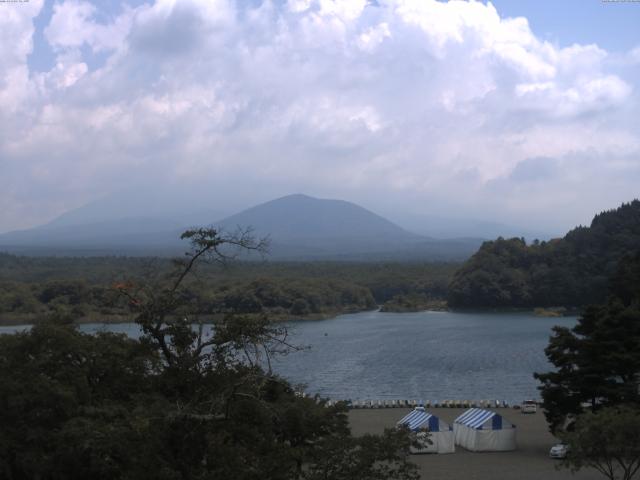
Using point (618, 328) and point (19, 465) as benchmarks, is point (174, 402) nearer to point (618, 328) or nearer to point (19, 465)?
point (19, 465)

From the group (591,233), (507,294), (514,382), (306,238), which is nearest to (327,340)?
(514,382)

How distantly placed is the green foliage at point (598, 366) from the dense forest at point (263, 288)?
20355mm

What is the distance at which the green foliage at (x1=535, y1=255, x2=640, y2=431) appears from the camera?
12445 millimetres

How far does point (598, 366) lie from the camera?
41.1 feet

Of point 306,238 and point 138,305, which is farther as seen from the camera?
point 306,238

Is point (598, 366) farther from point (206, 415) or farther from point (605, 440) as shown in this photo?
point (206, 415)

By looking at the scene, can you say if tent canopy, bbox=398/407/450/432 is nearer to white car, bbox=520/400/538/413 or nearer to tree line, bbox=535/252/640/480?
tree line, bbox=535/252/640/480

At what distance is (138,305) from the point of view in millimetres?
4875

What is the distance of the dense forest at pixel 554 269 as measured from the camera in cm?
4878

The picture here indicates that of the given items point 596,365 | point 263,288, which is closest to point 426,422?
point 596,365

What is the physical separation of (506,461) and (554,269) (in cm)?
3955

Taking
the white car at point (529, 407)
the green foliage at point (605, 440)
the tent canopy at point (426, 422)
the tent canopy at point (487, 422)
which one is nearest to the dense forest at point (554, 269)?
the white car at point (529, 407)

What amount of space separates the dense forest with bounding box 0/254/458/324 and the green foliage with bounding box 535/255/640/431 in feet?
66.8

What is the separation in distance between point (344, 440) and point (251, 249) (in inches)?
56.7
